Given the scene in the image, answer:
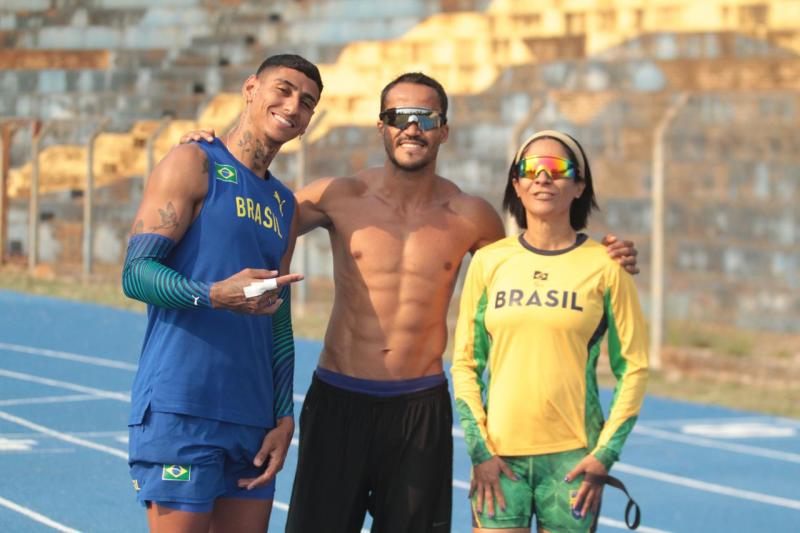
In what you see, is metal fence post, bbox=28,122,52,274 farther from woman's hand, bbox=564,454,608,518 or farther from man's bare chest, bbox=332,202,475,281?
woman's hand, bbox=564,454,608,518

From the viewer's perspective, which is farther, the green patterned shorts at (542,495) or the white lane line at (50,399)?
the white lane line at (50,399)

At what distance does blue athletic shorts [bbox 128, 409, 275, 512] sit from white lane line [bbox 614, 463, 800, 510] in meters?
4.90

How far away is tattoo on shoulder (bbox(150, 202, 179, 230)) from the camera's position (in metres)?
4.12

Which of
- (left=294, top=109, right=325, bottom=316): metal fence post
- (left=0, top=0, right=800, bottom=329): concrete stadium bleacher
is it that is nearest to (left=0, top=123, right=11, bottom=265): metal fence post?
(left=0, top=0, right=800, bottom=329): concrete stadium bleacher

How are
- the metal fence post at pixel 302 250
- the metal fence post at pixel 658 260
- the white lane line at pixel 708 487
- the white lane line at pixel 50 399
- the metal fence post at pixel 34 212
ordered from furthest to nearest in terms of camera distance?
the metal fence post at pixel 34 212 < the metal fence post at pixel 302 250 < the metal fence post at pixel 658 260 < the white lane line at pixel 50 399 < the white lane line at pixel 708 487

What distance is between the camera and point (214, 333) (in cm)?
422

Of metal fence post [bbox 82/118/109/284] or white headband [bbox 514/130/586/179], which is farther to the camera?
metal fence post [bbox 82/118/109/284]

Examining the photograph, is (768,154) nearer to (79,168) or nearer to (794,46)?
(794,46)

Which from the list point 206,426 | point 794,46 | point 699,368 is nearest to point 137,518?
point 206,426

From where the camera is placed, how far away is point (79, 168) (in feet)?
68.8

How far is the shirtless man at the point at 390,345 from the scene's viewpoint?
494cm

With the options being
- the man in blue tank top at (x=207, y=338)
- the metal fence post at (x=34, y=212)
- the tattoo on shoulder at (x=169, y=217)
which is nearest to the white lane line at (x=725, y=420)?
the man in blue tank top at (x=207, y=338)

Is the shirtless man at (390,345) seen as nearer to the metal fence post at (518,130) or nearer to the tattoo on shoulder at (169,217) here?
the tattoo on shoulder at (169,217)

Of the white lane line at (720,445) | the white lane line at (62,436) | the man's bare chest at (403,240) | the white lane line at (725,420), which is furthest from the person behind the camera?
the white lane line at (725,420)
